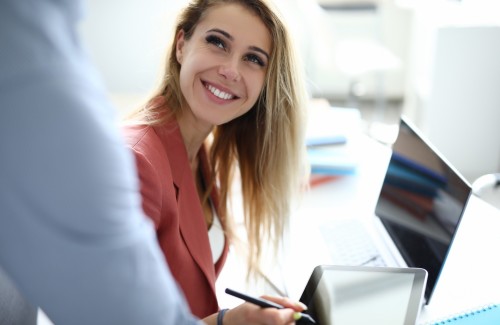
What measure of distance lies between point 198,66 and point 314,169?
0.64 metres

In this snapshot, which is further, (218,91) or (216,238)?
(216,238)

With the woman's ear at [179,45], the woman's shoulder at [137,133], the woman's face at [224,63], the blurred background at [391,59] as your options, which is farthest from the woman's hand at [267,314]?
the blurred background at [391,59]

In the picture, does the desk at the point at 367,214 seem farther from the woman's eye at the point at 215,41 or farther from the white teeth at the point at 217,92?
the woman's eye at the point at 215,41

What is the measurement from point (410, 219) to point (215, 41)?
63 centimetres

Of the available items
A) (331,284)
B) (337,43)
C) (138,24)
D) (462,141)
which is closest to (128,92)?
(138,24)

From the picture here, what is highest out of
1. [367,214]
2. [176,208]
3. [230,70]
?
[230,70]

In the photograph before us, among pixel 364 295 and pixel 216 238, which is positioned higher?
pixel 364 295

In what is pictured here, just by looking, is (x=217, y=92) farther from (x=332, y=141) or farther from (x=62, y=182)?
(x=62, y=182)

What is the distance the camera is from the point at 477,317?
96cm

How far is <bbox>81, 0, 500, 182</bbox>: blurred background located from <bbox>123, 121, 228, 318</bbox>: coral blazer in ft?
3.38

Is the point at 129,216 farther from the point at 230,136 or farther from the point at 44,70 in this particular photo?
the point at 230,136

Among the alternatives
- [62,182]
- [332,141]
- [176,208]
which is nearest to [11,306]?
[176,208]

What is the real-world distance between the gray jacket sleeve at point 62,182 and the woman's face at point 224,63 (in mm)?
798

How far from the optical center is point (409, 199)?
51.1 inches
